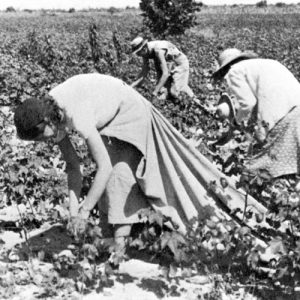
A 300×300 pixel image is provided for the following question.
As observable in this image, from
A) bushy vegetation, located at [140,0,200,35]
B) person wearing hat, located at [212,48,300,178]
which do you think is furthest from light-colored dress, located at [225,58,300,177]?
bushy vegetation, located at [140,0,200,35]

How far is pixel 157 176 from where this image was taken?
10.4ft

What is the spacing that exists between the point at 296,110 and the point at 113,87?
1.20 metres

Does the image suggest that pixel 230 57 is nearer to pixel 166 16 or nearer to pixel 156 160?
pixel 156 160

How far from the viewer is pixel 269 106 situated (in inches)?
140

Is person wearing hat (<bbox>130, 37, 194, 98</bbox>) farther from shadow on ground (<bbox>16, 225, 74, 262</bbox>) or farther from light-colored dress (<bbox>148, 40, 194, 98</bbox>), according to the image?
shadow on ground (<bbox>16, 225, 74, 262</bbox>)

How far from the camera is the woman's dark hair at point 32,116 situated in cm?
264

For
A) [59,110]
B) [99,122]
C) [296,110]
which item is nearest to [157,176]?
[99,122]

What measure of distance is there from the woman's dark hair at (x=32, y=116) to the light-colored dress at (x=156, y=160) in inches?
7.5

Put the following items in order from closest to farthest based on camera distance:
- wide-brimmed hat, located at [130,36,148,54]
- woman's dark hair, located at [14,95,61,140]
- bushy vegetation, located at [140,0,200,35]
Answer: woman's dark hair, located at [14,95,61,140] < wide-brimmed hat, located at [130,36,148,54] < bushy vegetation, located at [140,0,200,35]

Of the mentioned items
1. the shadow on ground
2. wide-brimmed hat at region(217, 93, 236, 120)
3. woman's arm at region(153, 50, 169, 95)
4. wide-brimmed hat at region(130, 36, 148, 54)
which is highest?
wide-brimmed hat at region(130, 36, 148, 54)

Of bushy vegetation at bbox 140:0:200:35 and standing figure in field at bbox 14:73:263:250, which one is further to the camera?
bushy vegetation at bbox 140:0:200:35

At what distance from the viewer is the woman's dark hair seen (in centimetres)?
264

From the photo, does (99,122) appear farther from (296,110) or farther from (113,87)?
(296,110)

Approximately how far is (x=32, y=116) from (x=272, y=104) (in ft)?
5.15
